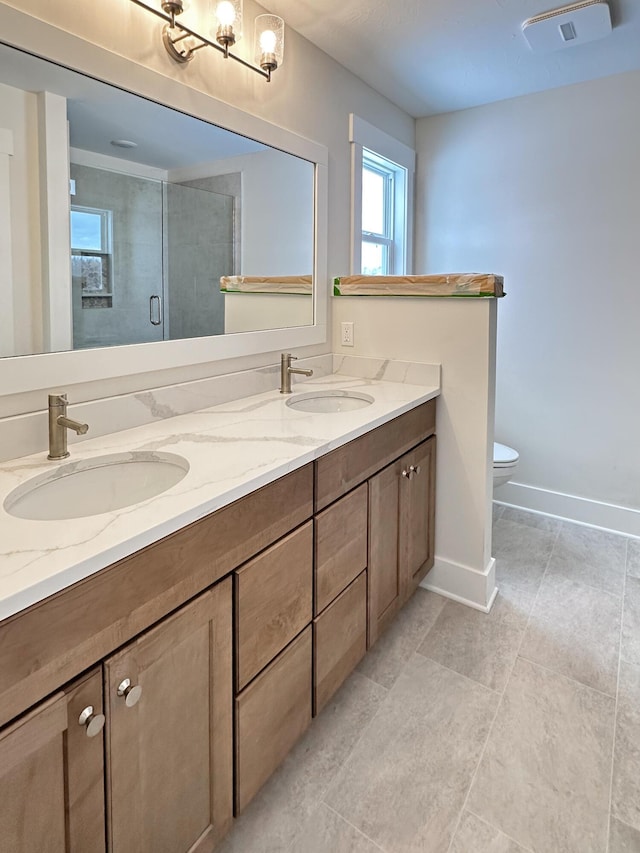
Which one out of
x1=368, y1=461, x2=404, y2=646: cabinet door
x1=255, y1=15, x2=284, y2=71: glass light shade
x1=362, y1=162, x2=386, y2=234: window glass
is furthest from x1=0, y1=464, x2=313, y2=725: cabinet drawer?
x1=362, y1=162, x2=386, y2=234: window glass

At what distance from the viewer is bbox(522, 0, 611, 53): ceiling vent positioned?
1880 mm

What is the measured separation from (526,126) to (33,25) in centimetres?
233

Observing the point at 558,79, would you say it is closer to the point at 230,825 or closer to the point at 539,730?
the point at 539,730

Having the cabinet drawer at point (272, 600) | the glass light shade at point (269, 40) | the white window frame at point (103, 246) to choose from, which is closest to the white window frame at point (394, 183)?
the glass light shade at point (269, 40)

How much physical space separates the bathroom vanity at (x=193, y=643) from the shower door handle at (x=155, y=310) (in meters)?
0.29

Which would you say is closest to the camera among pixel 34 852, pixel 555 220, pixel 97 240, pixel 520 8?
pixel 34 852

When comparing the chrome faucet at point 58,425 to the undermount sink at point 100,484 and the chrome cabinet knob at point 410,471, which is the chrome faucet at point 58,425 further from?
the chrome cabinet knob at point 410,471

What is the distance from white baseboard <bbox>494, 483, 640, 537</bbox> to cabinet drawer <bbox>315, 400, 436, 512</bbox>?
48.7 inches

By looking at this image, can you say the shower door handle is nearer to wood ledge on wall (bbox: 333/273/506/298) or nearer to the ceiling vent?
wood ledge on wall (bbox: 333/273/506/298)

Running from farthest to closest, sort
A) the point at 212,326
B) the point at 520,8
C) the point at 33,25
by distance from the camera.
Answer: the point at 520,8
the point at 212,326
the point at 33,25

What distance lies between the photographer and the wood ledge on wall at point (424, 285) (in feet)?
6.24

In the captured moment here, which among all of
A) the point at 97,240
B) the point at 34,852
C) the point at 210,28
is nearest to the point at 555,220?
the point at 210,28

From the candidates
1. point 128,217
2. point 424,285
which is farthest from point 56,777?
point 424,285

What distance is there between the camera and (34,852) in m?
0.75
